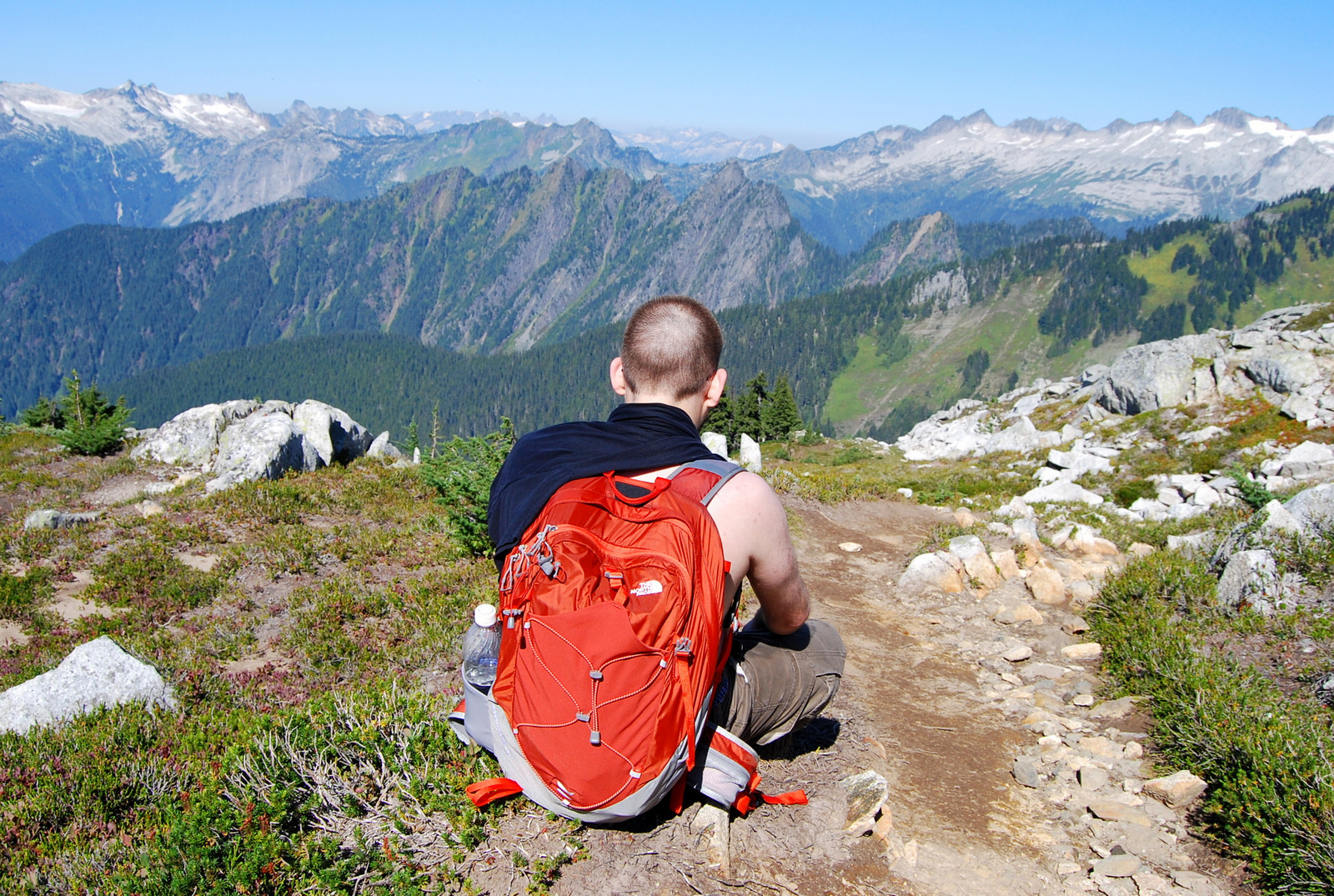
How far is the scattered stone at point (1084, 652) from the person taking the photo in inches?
320

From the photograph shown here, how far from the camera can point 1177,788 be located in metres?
5.02

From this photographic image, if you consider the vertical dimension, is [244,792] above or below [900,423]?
above

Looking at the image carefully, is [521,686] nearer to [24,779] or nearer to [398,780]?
[398,780]

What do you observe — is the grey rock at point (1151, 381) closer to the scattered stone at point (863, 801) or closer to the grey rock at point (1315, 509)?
the grey rock at point (1315, 509)

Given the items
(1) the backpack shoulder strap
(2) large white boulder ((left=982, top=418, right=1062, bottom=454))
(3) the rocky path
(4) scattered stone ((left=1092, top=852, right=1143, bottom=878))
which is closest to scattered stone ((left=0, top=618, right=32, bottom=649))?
(3) the rocky path

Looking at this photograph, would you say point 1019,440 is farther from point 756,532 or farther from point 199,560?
point 756,532

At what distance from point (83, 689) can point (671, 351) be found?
617 centimetres

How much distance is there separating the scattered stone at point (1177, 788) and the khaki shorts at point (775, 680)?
2.65 meters

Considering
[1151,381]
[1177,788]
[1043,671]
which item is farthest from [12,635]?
[1151,381]

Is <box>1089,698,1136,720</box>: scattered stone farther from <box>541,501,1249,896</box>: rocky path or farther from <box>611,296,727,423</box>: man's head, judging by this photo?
<box>611,296,727,423</box>: man's head

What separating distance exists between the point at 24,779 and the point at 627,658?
4.98 meters

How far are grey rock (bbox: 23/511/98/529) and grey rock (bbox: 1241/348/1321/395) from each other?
34840mm

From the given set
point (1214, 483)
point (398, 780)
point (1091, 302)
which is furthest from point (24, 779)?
point (1091, 302)

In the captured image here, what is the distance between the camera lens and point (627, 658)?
10.1 feet
